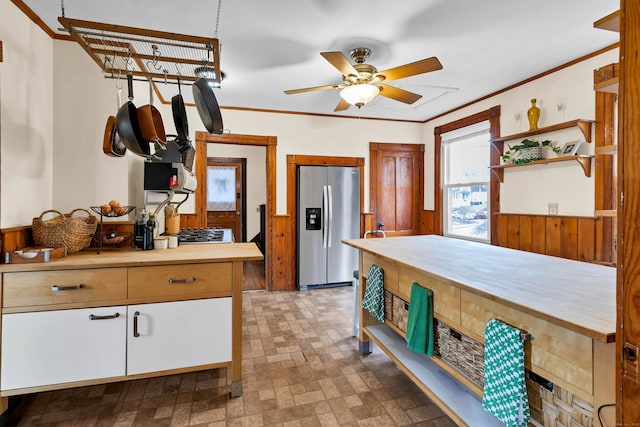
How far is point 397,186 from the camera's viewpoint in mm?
4895

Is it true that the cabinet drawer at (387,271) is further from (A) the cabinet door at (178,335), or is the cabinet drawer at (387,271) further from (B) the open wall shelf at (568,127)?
(B) the open wall shelf at (568,127)

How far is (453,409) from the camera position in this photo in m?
1.51

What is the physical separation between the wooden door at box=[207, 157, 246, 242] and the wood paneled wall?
4.84 metres

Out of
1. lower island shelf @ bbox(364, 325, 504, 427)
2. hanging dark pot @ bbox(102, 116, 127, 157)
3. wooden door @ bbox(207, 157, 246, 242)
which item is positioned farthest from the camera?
wooden door @ bbox(207, 157, 246, 242)

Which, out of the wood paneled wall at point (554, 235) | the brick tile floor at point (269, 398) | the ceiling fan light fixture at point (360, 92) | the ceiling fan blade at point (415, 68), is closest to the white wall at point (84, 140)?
the brick tile floor at point (269, 398)

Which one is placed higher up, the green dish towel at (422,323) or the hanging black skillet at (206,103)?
the hanging black skillet at (206,103)

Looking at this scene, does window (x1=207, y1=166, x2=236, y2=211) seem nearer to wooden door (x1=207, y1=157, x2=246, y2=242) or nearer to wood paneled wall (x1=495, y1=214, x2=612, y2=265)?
wooden door (x1=207, y1=157, x2=246, y2=242)

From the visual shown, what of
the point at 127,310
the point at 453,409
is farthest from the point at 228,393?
the point at 453,409

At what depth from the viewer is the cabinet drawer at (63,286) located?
1.63 meters

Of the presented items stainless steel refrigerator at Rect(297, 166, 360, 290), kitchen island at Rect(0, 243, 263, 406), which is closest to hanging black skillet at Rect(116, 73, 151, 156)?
kitchen island at Rect(0, 243, 263, 406)

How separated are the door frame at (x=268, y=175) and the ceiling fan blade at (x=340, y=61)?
2107 mm

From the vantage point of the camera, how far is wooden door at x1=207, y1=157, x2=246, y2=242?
664 centimetres

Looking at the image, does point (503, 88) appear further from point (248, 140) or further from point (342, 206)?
point (248, 140)

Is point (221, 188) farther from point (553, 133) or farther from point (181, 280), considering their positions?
point (553, 133)
